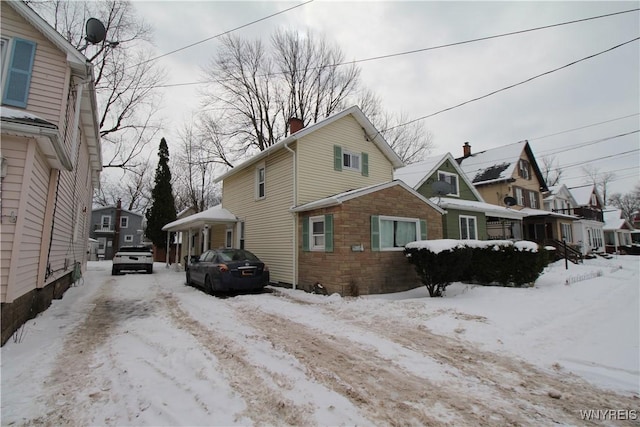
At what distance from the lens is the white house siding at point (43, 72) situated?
6512mm

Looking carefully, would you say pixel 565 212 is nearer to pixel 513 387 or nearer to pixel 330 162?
pixel 330 162

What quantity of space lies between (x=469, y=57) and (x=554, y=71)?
99.7 inches

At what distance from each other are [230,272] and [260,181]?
19.7 feet

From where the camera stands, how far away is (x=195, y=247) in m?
23.0

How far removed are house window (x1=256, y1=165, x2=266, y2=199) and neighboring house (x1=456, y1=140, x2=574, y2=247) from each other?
19365 millimetres

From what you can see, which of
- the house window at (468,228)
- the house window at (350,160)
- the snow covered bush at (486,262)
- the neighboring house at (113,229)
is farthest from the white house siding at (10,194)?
the neighboring house at (113,229)

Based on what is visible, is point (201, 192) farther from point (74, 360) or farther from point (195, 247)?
point (74, 360)

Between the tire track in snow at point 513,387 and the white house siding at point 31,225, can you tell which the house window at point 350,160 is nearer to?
the tire track in snow at point 513,387

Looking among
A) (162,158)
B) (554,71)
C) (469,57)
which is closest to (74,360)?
(469,57)

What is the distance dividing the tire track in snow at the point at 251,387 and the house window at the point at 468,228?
15.0 meters

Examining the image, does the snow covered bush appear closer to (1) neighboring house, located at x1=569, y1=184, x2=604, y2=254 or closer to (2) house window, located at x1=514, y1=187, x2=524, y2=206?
(2) house window, located at x1=514, y1=187, x2=524, y2=206

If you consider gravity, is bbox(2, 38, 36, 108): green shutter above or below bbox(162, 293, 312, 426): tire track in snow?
above

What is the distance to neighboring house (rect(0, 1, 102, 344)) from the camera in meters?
5.15

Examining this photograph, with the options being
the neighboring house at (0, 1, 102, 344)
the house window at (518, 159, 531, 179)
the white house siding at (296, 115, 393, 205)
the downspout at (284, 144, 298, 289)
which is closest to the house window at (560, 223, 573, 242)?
the house window at (518, 159, 531, 179)
